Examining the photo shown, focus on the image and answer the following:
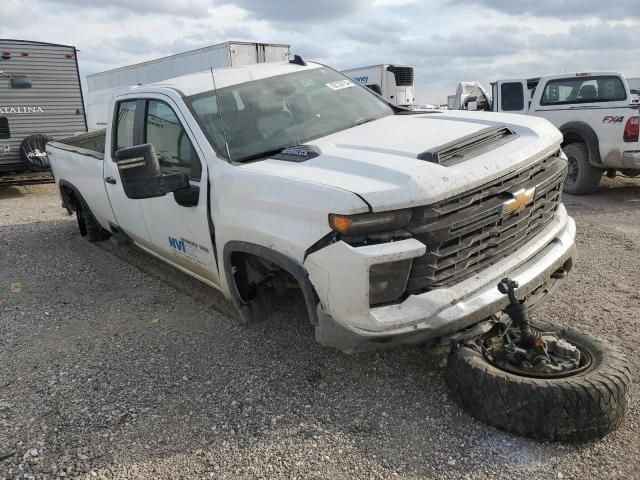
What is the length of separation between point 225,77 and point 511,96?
833cm

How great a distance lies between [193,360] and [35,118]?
9.80 metres

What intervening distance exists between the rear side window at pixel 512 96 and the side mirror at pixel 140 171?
364 inches

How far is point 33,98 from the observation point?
11.2m

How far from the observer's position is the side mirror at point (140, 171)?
121 inches

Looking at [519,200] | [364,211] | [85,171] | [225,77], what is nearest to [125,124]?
[225,77]

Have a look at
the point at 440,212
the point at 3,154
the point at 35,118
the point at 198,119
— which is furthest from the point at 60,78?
the point at 440,212

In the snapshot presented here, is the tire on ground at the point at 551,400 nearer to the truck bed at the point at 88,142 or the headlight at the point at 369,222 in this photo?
the headlight at the point at 369,222

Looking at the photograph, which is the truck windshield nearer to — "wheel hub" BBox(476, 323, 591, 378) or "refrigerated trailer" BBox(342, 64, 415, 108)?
"wheel hub" BBox(476, 323, 591, 378)

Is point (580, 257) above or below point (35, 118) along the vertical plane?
below

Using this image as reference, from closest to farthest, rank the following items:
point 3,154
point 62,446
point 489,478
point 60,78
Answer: point 489,478 → point 62,446 → point 3,154 → point 60,78

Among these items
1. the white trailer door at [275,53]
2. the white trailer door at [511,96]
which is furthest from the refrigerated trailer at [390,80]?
the white trailer door at [511,96]

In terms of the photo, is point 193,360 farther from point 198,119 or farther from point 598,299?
point 598,299

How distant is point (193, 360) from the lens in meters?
3.61

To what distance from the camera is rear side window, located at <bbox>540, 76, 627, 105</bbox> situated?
9.14 metres
